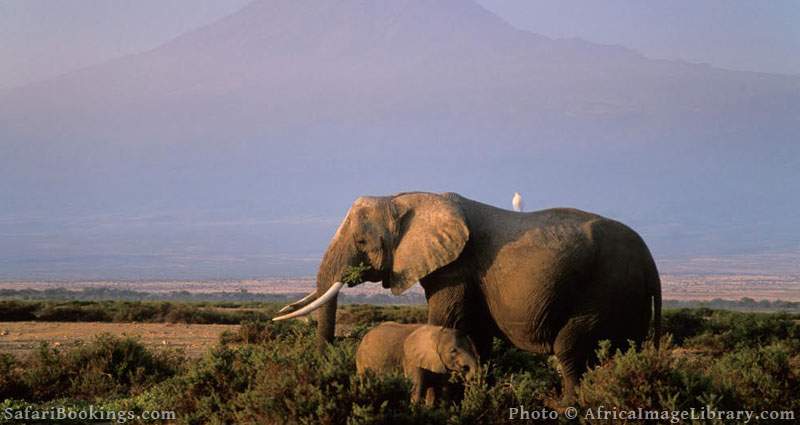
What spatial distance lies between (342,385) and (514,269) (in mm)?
3000

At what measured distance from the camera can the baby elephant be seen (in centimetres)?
1158

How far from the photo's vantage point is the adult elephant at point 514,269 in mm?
12289

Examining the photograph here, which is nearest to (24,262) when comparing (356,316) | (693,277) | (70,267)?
(70,267)

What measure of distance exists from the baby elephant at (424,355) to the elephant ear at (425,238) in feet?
1.95

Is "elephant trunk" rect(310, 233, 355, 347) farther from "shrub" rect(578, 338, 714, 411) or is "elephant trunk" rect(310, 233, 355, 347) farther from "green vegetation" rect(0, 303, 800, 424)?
"shrub" rect(578, 338, 714, 411)

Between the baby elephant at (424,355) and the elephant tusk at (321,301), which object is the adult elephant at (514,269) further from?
the baby elephant at (424,355)

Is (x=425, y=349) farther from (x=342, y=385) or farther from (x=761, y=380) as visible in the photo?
(x=761, y=380)

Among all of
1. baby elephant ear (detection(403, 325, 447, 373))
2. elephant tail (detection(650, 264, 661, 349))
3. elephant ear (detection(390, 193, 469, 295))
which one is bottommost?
baby elephant ear (detection(403, 325, 447, 373))

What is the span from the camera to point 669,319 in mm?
26828

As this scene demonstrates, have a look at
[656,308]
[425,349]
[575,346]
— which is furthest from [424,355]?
[656,308]

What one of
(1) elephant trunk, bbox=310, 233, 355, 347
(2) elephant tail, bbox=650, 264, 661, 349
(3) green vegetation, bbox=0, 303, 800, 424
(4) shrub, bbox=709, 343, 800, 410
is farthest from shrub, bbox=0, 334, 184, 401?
(4) shrub, bbox=709, 343, 800, 410

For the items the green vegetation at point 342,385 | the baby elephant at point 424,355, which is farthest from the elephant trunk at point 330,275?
the baby elephant at point 424,355

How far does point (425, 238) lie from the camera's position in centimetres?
1264

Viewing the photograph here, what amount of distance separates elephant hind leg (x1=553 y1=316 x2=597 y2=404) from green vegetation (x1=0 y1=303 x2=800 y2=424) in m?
0.23
